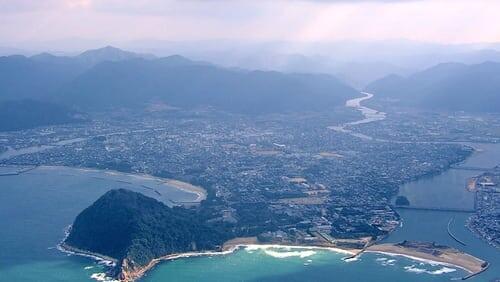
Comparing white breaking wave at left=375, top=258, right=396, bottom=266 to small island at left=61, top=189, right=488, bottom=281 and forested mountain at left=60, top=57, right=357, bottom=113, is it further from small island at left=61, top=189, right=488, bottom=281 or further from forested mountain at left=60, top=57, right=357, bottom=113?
forested mountain at left=60, top=57, right=357, bottom=113

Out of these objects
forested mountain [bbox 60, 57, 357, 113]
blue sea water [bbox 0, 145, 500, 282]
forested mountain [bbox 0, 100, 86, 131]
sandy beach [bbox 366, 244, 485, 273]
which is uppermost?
forested mountain [bbox 60, 57, 357, 113]

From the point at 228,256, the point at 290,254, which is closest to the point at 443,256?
the point at 290,254

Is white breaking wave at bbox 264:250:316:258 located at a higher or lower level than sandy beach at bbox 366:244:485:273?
lower

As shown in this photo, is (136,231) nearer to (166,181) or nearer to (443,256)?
(443,256)

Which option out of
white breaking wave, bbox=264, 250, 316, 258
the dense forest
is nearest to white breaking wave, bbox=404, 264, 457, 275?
white breaking wave, bbox=264, 250, 316, 258

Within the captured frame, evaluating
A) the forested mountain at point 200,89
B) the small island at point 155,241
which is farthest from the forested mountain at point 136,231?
the forested mountain at point 200,89

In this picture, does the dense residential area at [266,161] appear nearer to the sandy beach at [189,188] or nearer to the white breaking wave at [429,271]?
the sandy beach at [189,188]
